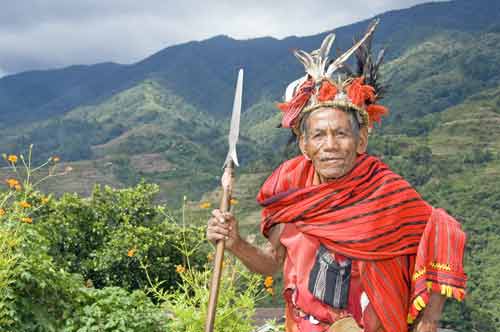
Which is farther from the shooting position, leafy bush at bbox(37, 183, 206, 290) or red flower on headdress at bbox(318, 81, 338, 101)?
leafy bush at bbox(37, 183, 206, 290)

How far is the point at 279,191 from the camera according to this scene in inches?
123

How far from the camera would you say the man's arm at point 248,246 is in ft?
9.78

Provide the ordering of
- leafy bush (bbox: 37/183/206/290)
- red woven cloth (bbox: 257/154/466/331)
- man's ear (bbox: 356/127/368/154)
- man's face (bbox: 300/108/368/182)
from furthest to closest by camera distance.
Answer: leafy bush (bbox: 37/183/206/290), man's ear (bbox: 356/127/368/154), man's face (bbox: 300/108/368/182), red woven cloth (bbox: 257/154/466/331)

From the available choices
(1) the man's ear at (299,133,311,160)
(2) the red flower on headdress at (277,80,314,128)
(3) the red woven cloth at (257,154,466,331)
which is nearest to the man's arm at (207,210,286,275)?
(3) the red woven cloth at (257,154,466,331)

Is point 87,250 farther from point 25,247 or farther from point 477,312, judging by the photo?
point 477,312

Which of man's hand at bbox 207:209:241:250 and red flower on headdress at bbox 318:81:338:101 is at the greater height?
red flower on headdress at bbox 318:81:338:101

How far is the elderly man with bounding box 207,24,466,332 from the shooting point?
9.18 ft

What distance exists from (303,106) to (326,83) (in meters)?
0.15

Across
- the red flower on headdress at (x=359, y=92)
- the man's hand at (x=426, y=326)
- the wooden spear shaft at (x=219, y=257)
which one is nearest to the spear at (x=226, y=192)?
the wooden spear shaft at (x=219, y=257)

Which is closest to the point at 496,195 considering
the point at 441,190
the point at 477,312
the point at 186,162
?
the point at 441,190

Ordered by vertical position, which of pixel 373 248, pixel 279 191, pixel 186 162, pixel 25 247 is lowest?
pixel 186 162

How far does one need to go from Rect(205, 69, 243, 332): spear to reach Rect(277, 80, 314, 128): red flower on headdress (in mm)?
242

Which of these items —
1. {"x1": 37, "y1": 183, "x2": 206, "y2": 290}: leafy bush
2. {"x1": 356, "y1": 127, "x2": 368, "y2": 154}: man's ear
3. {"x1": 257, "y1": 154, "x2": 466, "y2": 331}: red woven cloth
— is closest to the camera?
{"x1": 257, "y1": 154, "x2": 466, "y2": 331}: red woven cloth

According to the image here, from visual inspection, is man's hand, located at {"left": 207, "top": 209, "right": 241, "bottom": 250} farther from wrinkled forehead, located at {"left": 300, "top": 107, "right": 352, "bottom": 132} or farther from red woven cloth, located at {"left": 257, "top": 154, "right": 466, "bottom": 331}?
wrinkled forehead, located at {"left": 300, "top": 107, "right": 352, "bottom": 132}
